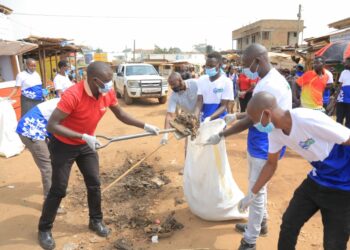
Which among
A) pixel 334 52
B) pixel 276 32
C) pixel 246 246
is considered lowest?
pixel 246 246

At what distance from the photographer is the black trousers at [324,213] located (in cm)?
210

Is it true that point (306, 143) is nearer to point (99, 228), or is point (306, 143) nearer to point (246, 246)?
point (246, 246)

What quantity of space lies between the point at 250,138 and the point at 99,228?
1974 mm

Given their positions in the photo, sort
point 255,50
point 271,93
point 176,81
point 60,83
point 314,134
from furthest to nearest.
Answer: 1. point 60,83
2. point 176,81
3. point 255,50
4. point 271,93
5. point 314,134

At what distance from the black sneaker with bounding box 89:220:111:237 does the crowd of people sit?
0.01m

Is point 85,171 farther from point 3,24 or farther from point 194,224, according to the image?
point 3,24

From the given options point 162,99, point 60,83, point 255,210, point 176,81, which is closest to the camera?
point 255,210

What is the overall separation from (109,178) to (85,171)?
1840 millimetres

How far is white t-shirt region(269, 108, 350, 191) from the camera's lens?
1.92 meters

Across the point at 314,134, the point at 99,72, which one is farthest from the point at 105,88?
the point at 314,134

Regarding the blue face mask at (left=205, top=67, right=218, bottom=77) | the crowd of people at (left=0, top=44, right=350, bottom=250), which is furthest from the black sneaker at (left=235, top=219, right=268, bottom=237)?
the blue face mask at (left=205, top=67, right=218, bottom=77)

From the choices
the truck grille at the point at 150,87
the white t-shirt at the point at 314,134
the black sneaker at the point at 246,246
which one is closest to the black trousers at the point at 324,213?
the white t-shirt at the point at 314,134

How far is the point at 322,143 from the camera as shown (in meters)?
1.99

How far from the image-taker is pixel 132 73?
13.9 metres
